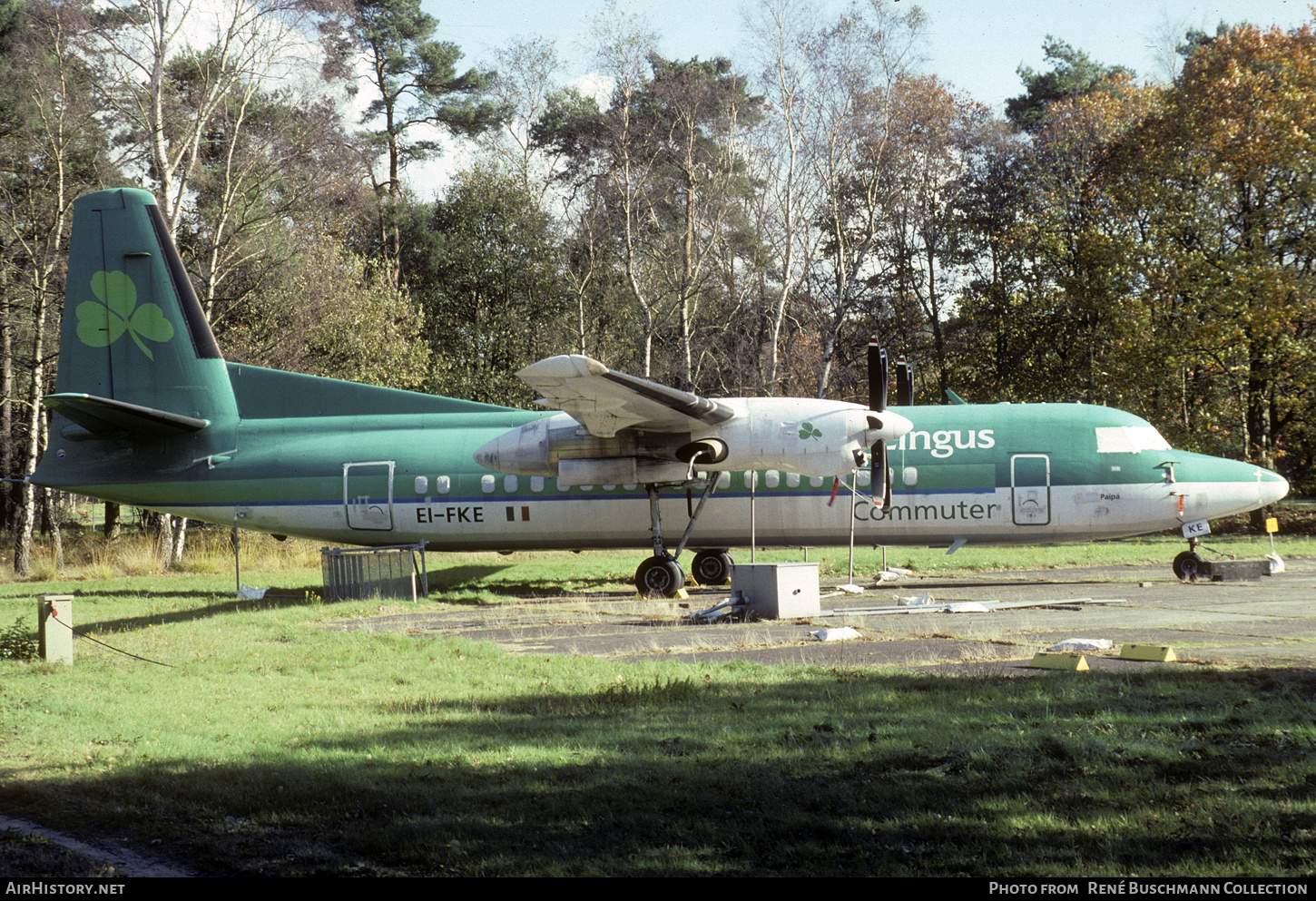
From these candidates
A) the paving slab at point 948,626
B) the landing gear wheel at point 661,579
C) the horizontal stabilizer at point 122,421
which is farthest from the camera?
the landing gear wheel at point 661,579

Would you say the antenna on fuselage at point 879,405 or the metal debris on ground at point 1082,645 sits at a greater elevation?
the antenna on fuselage at point 879,405

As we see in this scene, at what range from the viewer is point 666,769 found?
6441 millimetres

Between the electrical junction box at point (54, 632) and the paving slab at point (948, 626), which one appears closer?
the paving slab at point (948, 626)

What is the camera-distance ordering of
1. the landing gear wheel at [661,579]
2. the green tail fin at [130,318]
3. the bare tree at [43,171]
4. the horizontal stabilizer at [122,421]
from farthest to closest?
the bare tree at [43,171] < the green tail fin at [130,318] < the landing gear wheel at [661,579] < the horizontal stabilizer at [122,421]

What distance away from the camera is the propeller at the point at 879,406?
16.4m

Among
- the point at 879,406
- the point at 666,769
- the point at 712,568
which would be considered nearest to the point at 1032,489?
the point at 879,406

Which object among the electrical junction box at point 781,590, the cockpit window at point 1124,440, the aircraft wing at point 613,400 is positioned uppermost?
the aircraft wing at point 613,400

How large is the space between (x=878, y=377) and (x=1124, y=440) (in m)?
5.12

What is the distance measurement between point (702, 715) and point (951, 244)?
121 ft

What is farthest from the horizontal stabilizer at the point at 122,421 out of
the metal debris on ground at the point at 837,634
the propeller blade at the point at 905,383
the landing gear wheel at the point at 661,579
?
the propeller blade at the point at 905,383

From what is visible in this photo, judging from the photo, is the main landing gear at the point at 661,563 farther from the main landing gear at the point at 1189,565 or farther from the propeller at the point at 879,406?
the main landing gear at the point at 1189,565

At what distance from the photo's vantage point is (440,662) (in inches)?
441

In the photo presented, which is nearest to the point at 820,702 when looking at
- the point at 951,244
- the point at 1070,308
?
the point at 1070,308

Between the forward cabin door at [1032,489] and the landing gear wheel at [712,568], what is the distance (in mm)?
5785
